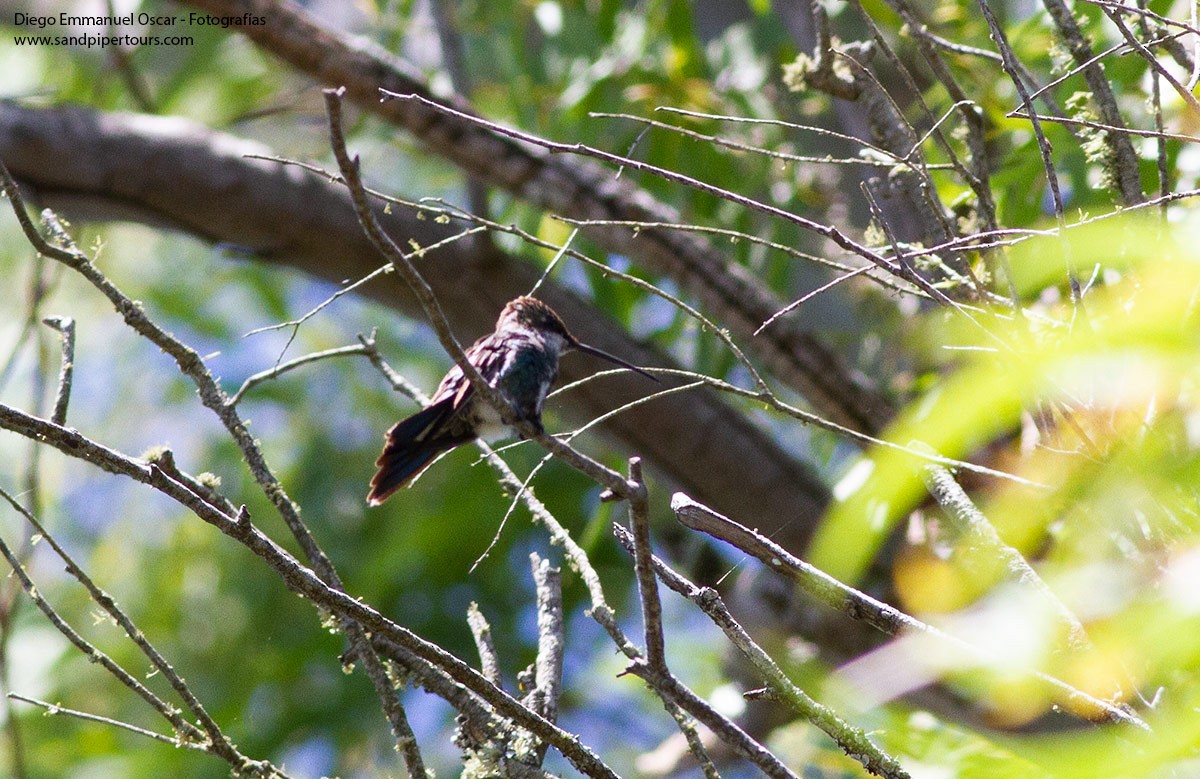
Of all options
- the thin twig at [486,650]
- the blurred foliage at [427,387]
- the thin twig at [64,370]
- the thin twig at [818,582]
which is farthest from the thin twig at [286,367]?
the blurred foliage at [427,387]

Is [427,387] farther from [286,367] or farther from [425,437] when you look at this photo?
[286,367]

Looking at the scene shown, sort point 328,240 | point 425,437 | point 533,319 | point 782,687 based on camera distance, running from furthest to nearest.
→ point 328,240, point 533,319, point 425,437, point 782,687

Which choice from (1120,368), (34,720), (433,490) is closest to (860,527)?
(1120,368)

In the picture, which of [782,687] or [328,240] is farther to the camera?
[328,240]

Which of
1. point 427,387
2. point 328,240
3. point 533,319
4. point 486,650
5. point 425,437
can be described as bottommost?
point 486,650

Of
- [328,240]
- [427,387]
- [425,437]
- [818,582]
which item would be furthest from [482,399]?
[427,387]

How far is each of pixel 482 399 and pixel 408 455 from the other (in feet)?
1.14

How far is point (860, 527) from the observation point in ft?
3.15

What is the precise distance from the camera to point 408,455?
7.47 feet

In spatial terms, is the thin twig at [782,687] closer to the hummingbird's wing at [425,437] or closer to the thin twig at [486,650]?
the thin twig at [486,650]

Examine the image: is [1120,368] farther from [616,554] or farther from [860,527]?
[616,554]

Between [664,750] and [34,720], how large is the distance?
2.36 m

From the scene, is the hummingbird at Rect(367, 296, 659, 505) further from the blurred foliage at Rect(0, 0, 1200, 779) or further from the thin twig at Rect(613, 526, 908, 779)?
the thin twig at Rect(613, 526, 908, 779)

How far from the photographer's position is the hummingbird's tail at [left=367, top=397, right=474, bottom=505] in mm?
2174
